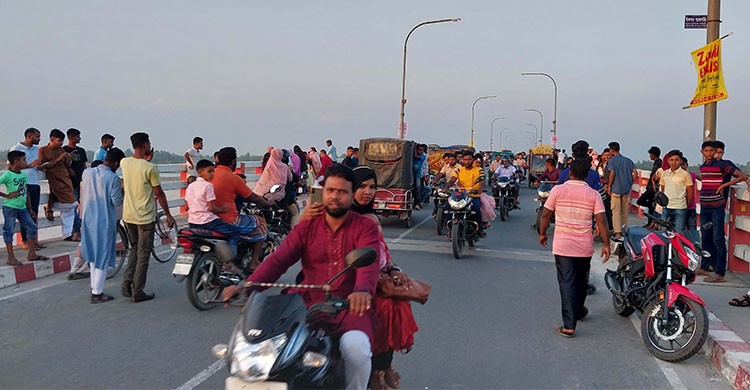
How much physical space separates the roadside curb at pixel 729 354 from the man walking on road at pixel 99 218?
6118 millimetres

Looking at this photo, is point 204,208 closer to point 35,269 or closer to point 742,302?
point 35,269

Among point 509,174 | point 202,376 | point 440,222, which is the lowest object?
point 202,376

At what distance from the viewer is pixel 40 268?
830 cm

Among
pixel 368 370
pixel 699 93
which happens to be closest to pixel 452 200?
pixel 699 93

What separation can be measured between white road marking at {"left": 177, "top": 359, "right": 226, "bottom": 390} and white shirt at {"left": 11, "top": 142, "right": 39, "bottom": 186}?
6221 mm

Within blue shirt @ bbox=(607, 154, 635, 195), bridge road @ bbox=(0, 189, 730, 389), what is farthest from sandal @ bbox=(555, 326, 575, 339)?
blue shirt @ bbox=(607, 154, 635, 195)

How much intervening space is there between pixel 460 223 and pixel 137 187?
536 cm

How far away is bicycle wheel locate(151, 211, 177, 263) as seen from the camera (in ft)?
31.8

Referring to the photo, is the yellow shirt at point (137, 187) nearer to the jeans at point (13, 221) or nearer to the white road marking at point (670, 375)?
the jeans at point (13, 221)

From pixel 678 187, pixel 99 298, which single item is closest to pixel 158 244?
pixel 99 298

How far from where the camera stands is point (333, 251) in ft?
10.8

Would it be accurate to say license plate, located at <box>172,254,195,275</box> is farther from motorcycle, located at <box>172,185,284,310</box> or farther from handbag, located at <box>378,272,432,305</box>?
handbag, located at <box>378,272,432,305</box>

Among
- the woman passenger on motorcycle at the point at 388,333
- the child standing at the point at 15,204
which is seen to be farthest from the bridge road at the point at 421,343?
the woman passenger on motorcycle at the point at 388,333

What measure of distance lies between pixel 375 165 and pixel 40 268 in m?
9.14
